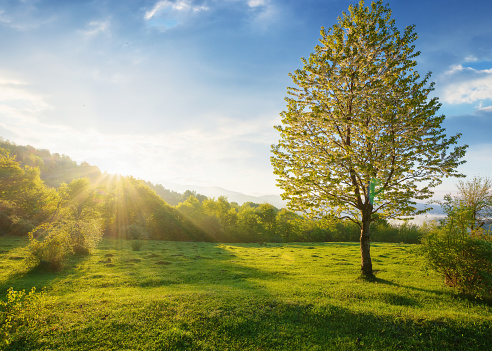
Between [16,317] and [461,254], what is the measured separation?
2474 cm

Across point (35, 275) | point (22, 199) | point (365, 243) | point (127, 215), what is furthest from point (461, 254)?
point (22, 199)

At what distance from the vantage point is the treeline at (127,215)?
46.1 meters

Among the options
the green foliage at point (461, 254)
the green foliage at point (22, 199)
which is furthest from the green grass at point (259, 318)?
the green foliage at point (22, 199)

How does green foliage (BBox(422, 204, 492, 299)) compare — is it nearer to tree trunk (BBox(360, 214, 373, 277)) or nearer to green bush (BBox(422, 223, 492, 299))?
green bush (BBox(422, 223, 492, 299))

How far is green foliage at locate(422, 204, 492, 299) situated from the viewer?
14.0 metres

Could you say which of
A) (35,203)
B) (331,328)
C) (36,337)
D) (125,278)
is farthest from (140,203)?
(331,328)

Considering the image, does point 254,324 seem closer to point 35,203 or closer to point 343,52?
point 343,52

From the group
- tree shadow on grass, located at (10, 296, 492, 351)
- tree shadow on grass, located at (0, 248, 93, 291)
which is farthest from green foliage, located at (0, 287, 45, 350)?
tree shadow on grass, located at (0, 248, 93, 291)

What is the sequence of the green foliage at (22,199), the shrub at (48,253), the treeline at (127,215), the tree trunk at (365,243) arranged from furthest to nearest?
the green foliage at (22,199) < the treeline at (127,215) < the shrub at (48,253) < the tree trunk at (365,243)

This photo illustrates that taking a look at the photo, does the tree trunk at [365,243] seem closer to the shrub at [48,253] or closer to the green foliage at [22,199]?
the shrub at [48,253]

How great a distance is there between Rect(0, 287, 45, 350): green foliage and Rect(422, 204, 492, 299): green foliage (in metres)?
23.7

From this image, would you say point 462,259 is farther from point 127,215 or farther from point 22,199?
point 22,199

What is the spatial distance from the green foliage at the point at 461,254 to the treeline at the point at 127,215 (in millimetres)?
23201

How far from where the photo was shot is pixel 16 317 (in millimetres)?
9867
